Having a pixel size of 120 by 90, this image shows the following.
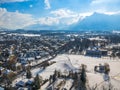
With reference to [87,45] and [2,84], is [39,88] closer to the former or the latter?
[2,84]

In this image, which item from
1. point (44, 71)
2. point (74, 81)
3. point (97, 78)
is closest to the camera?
point (74, 81)

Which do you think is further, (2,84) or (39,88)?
Answer: (2,84)

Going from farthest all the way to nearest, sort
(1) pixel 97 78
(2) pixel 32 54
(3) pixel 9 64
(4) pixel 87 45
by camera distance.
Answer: (4) pixel 87 45 < (2) pixel 32 54 < (3) pixel 9 64 < (1) pixel 97 78

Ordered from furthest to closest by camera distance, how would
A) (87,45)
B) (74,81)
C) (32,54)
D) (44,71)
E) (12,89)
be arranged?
1. (87,45)
2. (32,54)
3. (44,71)
4. (74,81)
5. (12,89)

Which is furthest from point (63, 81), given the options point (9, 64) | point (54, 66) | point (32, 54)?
point (32, 54)

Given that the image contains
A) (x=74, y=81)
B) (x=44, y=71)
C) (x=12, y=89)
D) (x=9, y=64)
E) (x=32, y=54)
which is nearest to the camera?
(x=12, y=89)

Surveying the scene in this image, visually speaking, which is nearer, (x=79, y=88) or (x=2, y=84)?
(x=79, y=88)

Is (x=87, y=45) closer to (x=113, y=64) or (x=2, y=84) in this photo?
(x=113, y=64)

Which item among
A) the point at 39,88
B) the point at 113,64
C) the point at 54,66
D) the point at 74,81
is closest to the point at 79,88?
the point at 74,81
